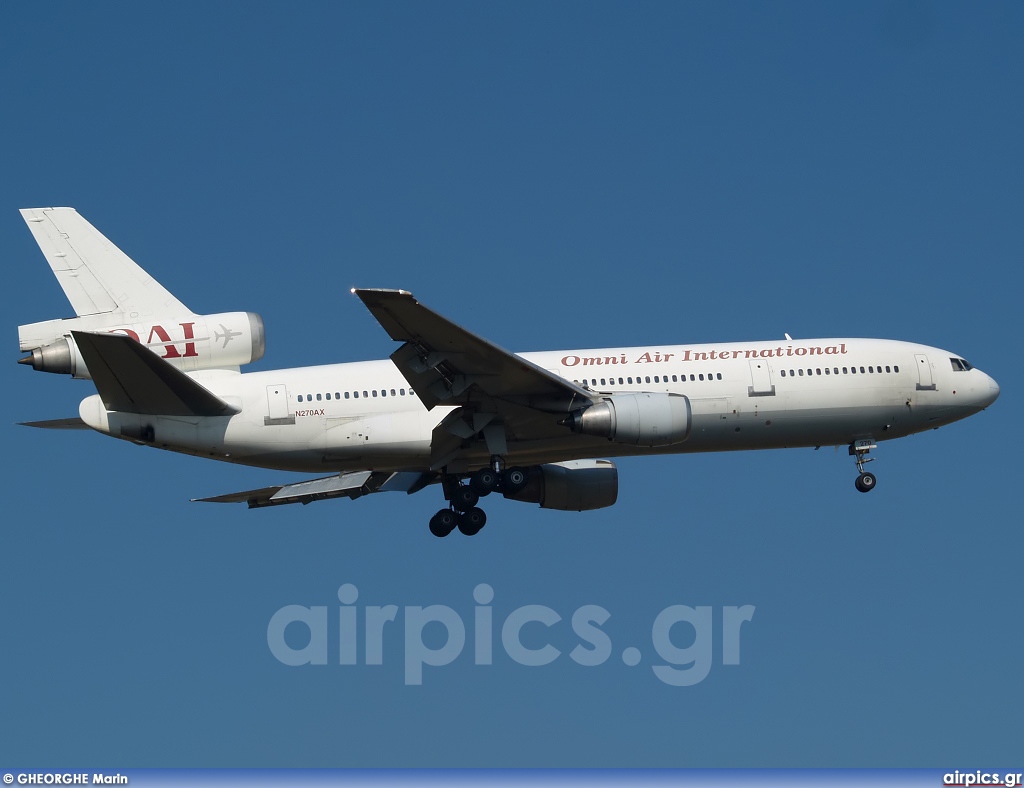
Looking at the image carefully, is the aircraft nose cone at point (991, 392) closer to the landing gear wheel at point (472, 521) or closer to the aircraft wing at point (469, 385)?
the aircraft wing at point (469, 385)

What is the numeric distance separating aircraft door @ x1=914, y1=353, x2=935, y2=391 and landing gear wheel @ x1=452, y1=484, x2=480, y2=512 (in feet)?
42.5

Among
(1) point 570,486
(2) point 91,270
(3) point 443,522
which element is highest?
(2) point 91,270

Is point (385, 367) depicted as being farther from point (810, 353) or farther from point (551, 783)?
point (551, 783)

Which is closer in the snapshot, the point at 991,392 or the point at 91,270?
the point at 91,270

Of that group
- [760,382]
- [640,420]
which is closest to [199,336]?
[640,420]

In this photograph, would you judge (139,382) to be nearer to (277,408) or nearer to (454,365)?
(277,408)

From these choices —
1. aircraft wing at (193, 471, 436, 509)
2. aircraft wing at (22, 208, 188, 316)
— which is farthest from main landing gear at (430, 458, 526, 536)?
aircraft wing at (22, 208, 188, 316)

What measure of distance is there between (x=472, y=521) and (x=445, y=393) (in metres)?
4.65

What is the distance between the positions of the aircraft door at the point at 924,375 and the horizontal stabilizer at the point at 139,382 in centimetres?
1912

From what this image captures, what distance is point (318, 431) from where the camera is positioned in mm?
39781

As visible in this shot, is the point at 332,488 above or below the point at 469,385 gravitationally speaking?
below

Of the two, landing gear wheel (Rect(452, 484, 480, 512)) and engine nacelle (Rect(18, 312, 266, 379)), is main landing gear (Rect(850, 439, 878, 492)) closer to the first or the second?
landing gear wheel (Rect(452, 484, 480, 512))

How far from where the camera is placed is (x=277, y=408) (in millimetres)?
39656

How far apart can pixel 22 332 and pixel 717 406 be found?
1791 cm
